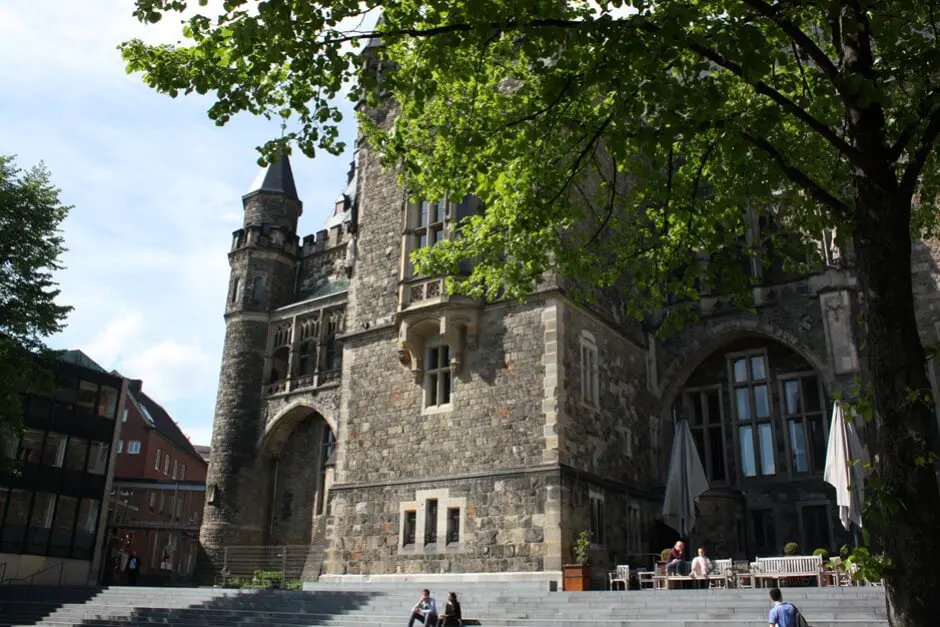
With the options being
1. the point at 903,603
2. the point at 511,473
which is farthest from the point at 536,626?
the point at 903,603

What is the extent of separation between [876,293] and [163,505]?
48.1 m

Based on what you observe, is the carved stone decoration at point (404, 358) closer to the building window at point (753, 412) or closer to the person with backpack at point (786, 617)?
the building window at point (753, 412)

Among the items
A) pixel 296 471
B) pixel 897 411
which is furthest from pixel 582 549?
pixel 296 471

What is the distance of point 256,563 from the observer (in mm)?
27422

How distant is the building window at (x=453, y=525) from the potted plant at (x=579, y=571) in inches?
104

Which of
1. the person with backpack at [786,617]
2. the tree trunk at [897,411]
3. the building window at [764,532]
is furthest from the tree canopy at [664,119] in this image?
the building window at [764,532]

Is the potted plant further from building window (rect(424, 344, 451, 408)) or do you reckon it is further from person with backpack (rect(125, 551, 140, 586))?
person with backpack (rect(125, 551, 140, 586))

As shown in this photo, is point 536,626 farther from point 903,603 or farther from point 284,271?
point 284,271

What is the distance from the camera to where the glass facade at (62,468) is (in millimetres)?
26875

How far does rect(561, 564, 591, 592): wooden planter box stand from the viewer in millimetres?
15375

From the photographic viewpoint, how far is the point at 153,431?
48844mm

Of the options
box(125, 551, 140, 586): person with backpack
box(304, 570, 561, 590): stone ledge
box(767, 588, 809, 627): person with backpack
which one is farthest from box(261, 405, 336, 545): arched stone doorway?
box(767, 588, 809, 627): person with backpack

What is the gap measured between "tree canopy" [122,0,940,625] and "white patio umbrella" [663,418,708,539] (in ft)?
22.3

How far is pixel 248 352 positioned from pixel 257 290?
2.50 m
